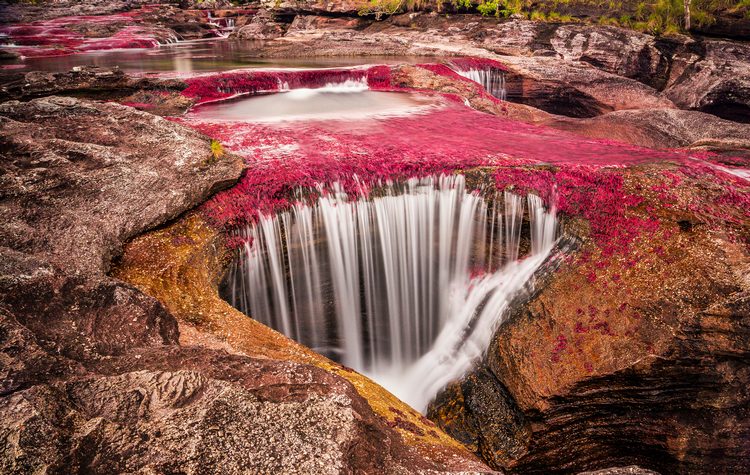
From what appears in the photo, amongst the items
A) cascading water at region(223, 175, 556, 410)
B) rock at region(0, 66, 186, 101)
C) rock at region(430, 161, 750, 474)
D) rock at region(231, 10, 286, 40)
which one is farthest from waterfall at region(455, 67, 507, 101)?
rock at region(231, 10, 286, 40)

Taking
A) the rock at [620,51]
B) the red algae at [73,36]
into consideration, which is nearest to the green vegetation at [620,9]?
the rock at [620,51]

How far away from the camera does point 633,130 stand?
48.1ft

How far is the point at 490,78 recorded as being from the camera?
70.0 ft

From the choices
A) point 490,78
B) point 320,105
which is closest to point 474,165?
point 320,105

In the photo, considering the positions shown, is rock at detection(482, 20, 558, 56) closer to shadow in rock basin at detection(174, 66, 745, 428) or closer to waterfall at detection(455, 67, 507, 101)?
waterfall at detection(455, 67, 507, 101)

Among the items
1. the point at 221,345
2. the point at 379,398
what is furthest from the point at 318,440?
the point at 221,345

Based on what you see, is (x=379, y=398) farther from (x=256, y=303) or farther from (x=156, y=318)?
(x=256, y=303)

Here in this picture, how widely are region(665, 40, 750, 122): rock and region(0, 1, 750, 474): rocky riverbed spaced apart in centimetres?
1050

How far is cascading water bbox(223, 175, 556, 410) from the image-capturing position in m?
7.70

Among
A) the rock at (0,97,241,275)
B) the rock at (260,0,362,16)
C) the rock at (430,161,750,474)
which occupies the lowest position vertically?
the rock at (430,161,750,474)

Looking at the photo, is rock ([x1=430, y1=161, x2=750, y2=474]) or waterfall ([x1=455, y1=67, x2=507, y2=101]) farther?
waterfall ([x1=455, y1=67, x2=507, y2=101])

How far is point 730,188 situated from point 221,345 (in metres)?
8.24

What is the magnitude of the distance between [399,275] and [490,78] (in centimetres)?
1613

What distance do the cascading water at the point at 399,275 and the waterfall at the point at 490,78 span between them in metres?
14.7
